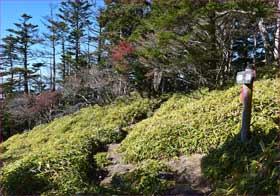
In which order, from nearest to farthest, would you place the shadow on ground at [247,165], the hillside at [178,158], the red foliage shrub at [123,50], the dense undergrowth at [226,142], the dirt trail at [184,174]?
1. the shadow on ground at [247,165]
2. the dense undergrowth at [226,142]
3. the hillside at [178,158]
4. the dirt trail at [184,174]
5. the red foliage shrub at [123,50]

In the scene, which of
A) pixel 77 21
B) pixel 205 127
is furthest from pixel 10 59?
pixel 205 127

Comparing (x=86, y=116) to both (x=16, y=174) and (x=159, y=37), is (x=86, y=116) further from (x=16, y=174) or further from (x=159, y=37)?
(x=16, y=174)

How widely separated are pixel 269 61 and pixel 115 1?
990cm

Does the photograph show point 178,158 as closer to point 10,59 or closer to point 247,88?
point 247,88

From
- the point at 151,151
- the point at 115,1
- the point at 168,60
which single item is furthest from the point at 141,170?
the point at 115,1

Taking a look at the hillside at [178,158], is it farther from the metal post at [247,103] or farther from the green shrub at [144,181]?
the metal post at [247,103]

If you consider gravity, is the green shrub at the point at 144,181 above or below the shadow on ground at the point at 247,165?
below

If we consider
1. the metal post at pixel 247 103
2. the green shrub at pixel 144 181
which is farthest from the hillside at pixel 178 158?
the metal post at pixel 247 103

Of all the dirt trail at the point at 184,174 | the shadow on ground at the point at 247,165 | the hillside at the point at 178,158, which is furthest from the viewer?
the dirt trail at the point at 184,174

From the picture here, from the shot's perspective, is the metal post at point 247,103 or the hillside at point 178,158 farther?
the metal post at point 247,103

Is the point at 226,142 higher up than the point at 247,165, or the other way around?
the point at 226,142

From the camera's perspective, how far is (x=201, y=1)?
31.9ft

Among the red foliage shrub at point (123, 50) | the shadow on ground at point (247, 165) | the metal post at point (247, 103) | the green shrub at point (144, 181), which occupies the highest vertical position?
the red foliage shrub at point (123, 50)

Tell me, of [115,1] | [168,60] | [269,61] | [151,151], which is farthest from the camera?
[115,1]
